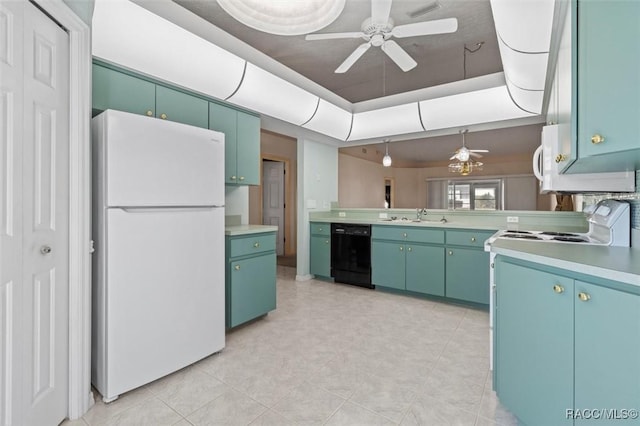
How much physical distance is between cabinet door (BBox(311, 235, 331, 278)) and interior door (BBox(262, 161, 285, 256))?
77.7 inches

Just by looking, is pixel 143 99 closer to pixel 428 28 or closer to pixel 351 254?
pixel 428 28

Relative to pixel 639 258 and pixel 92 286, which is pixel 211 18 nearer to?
pixel 92 286

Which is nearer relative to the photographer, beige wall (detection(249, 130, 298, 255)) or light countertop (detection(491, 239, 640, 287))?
light countertop (detection(491, 239, 640, 287))

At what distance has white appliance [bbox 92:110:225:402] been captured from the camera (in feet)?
5.57

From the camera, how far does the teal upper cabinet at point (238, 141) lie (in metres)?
2.77

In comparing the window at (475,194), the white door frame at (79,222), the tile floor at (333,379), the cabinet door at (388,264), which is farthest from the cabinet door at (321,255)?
the window at (475,194)

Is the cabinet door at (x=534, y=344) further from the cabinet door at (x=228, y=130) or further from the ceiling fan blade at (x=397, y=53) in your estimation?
the cabinet door at (x=228, y=130)

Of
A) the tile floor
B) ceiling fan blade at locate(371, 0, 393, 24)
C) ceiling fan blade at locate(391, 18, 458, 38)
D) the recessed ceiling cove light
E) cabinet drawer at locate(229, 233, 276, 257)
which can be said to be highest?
ceiling fan blade at locate(371, 0, 393, 24)

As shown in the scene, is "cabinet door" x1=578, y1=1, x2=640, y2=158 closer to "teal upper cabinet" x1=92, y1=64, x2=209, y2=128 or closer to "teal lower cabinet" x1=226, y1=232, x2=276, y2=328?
"teal lower cabinet" x1=226, y1=232, x2=276, y2=328

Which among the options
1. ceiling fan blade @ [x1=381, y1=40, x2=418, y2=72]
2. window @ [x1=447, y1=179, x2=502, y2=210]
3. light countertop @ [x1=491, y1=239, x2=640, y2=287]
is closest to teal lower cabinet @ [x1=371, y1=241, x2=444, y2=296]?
light countertop @ [x1=491, y1=239, x2=640, y2=287]

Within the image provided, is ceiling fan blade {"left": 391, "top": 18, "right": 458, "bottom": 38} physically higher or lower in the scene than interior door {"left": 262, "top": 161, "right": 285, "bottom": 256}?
higher

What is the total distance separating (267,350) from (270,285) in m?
0.70

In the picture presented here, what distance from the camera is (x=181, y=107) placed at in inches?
96.6

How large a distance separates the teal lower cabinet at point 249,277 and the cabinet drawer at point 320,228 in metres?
1.46
